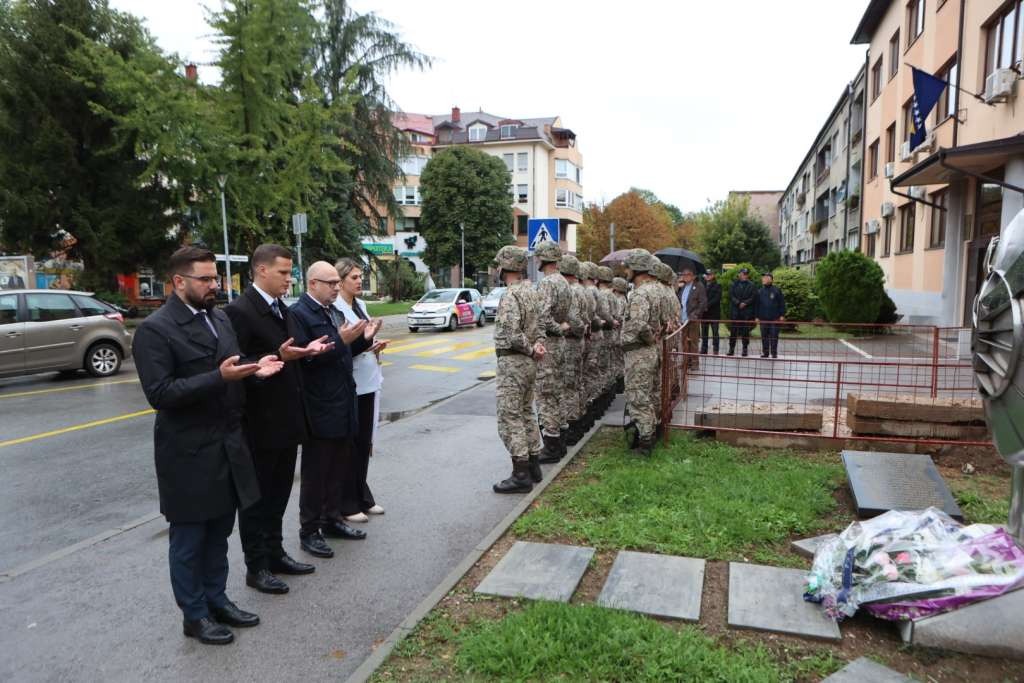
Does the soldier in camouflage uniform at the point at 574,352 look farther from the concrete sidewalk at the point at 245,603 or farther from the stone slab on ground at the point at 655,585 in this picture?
the stone slab on ground at the point at 655,585

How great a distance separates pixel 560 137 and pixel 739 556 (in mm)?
67769

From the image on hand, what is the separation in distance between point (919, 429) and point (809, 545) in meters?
3.05

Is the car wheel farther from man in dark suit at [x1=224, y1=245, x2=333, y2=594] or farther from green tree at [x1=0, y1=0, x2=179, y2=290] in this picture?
man in dark suit at [x1=224, y1=245, x2=333, y2=594]

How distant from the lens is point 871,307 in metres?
17.8

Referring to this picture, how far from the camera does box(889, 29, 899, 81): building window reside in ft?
78.0

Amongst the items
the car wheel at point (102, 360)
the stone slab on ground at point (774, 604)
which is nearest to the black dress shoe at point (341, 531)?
the stone slab on ground at point (774, 604)

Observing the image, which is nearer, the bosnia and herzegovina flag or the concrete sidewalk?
the concrete sidewalk

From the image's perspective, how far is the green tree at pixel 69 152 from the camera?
2023 centimetres

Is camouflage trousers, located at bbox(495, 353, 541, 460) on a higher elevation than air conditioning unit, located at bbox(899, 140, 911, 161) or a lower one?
lower

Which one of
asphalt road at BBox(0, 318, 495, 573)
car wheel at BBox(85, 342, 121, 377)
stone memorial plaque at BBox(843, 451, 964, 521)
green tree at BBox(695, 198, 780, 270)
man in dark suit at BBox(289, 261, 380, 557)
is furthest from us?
green tree at BBox(695, 198, 780, 270)

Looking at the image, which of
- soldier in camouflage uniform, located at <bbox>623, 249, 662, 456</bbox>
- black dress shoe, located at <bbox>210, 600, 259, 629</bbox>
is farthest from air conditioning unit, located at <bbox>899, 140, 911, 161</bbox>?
black dress shoe, located at <bbox>210, 600, 259, 629</bbox>

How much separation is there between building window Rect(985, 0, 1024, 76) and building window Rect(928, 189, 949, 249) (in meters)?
3.50

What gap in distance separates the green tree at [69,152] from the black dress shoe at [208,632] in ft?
63.3

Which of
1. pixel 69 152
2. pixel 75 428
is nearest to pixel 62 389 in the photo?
pixel 75 428
